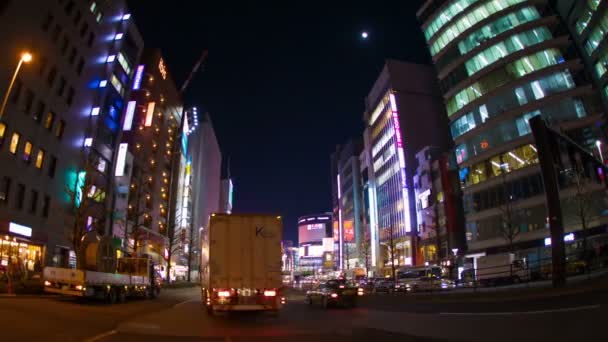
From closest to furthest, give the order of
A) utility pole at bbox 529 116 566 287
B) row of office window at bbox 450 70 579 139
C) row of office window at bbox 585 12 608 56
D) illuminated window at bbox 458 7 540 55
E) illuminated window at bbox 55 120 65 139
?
utility pole at bbox 529 116 566 287, row of office window at bbox 585 12 608 56, illuminated window at bbox 55 120 65 139, row of office window at bbox 450 70 579 139, illuminated window at bbox 458 7 540 55

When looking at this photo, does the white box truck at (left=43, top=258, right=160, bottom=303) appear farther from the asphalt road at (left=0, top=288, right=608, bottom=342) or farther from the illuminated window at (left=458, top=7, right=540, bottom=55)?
the illuminated window at (left=458, top=7, right=540, bottom=55)

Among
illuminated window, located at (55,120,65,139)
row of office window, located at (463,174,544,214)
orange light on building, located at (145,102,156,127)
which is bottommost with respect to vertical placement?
row of office window, located at (463,174,544,214)

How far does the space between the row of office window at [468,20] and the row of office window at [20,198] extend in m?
60.4

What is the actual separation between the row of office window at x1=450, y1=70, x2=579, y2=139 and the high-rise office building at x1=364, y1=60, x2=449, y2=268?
96.8 ft

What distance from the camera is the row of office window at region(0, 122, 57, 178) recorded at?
119 feet

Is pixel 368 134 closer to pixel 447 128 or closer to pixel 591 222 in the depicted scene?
pixel 447 128

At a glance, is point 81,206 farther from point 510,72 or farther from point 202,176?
point 202,176

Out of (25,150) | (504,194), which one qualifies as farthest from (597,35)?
(25,150)

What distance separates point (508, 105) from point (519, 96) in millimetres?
1796

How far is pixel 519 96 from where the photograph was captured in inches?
2216

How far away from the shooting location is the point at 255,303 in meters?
17.5

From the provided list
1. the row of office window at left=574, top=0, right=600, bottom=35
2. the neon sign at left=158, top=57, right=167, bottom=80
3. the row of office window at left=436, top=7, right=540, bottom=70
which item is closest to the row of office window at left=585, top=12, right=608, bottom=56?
the row of office window at left=574, top=0, right=600, bottom=35

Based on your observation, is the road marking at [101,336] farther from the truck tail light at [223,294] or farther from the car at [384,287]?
the car at [384,287]

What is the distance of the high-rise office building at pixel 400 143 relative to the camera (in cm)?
9162
